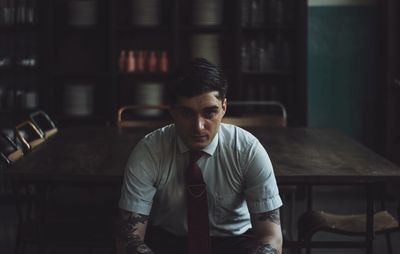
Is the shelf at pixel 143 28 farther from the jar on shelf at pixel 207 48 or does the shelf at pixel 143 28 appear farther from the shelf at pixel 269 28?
the shelf at pixel 269 28

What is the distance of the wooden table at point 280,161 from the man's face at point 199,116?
0.54 m

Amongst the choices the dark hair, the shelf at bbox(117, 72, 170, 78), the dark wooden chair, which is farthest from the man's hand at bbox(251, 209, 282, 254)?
the shelf at bbox(117, 72, 170, 78)

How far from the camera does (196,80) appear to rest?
203cm

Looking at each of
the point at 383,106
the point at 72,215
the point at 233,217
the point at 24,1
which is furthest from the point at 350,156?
the point at 24,1

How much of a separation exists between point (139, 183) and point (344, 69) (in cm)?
373

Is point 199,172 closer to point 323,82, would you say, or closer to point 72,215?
point 72,215

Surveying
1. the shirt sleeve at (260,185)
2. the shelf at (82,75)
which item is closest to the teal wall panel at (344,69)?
the shelf at (82,75)

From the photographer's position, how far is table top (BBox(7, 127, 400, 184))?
8.42 ft

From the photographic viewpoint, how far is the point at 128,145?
10.8ft

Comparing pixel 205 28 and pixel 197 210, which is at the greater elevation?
pixel 205 28

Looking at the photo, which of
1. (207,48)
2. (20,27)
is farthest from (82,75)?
(207,48)

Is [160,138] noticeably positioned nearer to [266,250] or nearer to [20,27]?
[266,250]

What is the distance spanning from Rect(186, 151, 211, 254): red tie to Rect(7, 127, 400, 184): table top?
45cm

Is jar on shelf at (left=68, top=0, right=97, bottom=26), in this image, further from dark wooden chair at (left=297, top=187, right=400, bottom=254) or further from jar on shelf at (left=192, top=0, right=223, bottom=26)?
dark wooden chair at (left=297, top=187, right=400, bottom=254)
